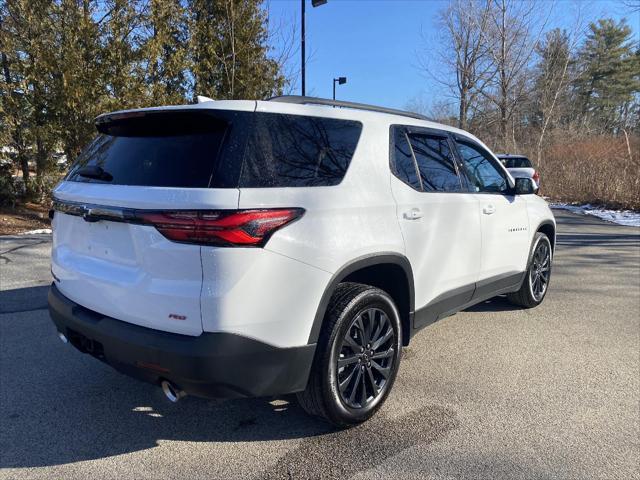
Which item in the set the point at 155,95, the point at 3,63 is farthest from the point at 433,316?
the point at 3,63

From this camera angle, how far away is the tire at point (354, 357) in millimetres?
2535

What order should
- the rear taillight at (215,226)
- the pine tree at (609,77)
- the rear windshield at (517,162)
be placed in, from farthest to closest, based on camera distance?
the pine tree at (609,77)
the rear windshield at (517,162)
the rear taillight at (215,226)

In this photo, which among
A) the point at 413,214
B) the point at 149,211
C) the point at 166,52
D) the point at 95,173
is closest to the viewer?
the point at 149,211

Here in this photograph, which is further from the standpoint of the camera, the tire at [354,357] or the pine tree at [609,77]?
the pine tree at [609,77]

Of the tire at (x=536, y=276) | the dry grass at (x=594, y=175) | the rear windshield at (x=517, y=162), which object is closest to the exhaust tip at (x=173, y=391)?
the tire at (x=536, y=276)

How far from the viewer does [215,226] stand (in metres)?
2.10

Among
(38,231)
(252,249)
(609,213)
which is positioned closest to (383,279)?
(252,249)

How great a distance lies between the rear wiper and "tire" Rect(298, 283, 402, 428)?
1401 mm

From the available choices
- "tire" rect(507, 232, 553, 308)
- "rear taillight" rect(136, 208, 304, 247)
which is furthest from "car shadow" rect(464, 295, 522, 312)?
"rear taillight" rect(136, 208, 304, 247)

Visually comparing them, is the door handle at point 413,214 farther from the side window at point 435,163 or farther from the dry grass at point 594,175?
the dry grass at point 594,175

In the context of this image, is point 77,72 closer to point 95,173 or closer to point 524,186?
point 95,173

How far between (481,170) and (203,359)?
3042mm

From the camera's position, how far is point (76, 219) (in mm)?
2684

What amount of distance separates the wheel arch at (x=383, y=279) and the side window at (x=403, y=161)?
54 centimetres
